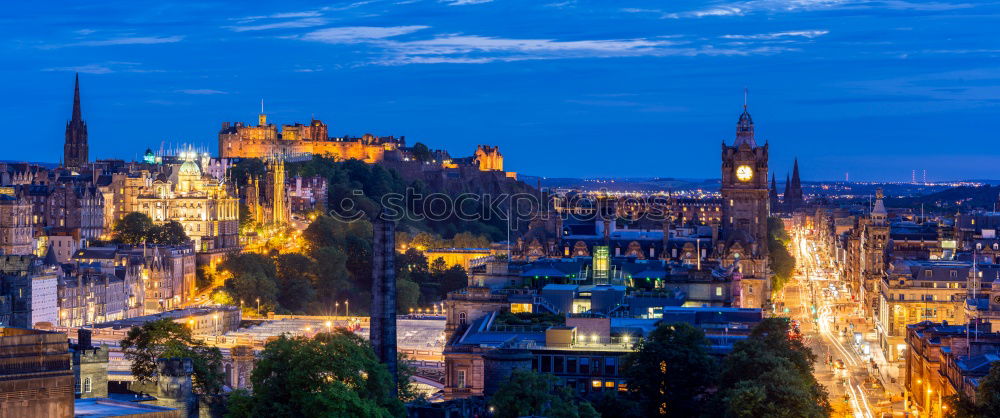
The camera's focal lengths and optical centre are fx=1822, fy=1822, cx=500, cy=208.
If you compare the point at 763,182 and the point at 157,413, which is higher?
the point at 763,182

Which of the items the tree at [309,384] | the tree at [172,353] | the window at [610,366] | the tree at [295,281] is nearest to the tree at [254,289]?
the tree at [295,281]

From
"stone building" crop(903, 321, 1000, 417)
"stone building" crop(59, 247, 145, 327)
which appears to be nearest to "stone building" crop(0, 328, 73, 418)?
"stone building" crop(903, 321, 1000, 417)

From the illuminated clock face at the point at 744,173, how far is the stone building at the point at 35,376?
10251 centimetres

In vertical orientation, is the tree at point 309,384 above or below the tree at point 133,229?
below

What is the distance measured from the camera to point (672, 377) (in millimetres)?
78438

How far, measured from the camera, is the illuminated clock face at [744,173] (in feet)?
479

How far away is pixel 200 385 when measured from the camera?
80250 millimetres

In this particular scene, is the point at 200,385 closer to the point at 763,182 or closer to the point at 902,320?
the point at 902,320

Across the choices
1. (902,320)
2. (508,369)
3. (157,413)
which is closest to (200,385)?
(508,369)

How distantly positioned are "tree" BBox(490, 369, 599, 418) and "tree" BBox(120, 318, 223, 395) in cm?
1403

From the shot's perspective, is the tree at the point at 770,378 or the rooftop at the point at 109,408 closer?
the rooftop at the point at 109,408

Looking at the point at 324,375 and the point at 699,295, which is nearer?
the point at 324,375

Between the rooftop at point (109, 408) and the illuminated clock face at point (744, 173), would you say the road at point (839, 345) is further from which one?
the rooftop at point (109, 408)

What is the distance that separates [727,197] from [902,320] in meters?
26.1
